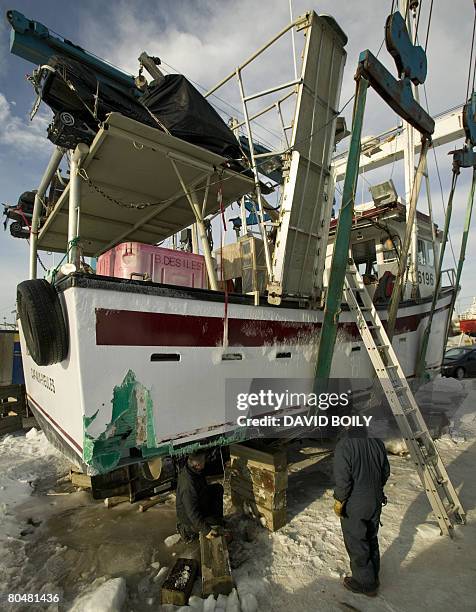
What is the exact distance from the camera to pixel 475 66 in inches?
226

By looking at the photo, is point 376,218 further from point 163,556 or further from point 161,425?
point 163,556

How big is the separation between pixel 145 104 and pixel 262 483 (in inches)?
183

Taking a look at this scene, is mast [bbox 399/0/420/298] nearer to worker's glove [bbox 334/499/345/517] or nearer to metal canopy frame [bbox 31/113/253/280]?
metal canopy frame [bbox 31/113/253/280]

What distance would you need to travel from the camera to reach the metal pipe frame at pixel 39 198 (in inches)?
178

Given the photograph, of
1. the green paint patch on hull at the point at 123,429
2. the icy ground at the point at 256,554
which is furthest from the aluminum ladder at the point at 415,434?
the green paint patch on hull at the point at 123,429

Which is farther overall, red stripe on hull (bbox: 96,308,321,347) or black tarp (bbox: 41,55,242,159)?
black tarp (bbox: 41,55,242,159)

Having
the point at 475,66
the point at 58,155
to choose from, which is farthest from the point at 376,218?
the point at 58,155

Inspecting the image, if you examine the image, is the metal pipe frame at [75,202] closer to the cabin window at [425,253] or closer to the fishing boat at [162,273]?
the fishing boat at [162,273]

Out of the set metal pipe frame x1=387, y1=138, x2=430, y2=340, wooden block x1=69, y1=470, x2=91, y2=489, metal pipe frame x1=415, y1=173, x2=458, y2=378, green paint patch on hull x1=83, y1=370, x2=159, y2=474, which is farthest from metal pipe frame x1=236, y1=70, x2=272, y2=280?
wooden block x1=69, y1=470, x2=91, y2=489

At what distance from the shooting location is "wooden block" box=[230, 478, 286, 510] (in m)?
3.82

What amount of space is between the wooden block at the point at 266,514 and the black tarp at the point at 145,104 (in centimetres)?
418

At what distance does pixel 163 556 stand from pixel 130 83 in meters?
6.97

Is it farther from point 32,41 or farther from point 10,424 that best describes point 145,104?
point 10,424

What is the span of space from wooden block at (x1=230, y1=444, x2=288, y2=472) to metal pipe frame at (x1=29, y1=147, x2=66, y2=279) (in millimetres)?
4290
